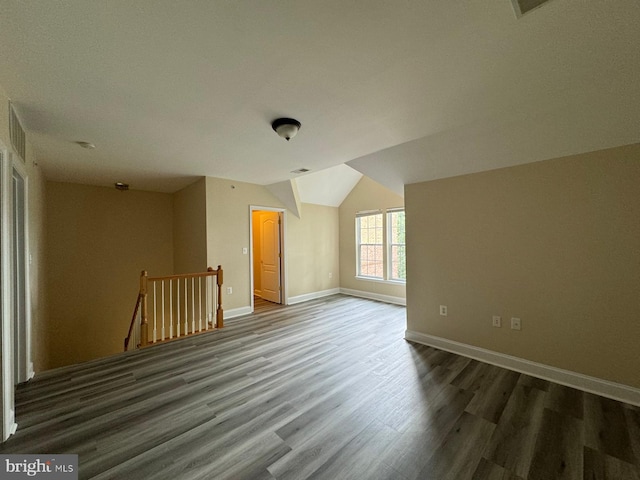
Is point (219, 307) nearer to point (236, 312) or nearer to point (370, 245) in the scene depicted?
point (236, 312)

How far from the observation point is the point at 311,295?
6137 millimetres

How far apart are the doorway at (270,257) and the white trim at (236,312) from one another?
2.14 feet

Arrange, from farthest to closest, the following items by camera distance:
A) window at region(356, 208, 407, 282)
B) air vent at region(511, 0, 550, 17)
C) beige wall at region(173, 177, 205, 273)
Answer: window at region(356, 208, 407, 282) < beige wall at region(173, 177, 205, 273) < air vent at region(511, 0, 550, 17)

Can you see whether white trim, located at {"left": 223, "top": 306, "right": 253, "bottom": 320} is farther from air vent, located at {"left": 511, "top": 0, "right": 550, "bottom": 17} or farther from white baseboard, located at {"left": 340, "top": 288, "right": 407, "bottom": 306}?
air vent, located at {"left": 511, "top": 0, "right": 550, "bottom": 17}

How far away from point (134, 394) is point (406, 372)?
2722 millimetres

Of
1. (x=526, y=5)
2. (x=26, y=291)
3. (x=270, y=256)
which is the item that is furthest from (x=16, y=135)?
(x=270, y=256)

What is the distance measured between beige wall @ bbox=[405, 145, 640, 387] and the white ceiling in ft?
1.01

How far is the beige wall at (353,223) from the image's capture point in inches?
224

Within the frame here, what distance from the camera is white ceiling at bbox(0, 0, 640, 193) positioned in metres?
1.20

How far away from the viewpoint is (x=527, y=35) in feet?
4.24

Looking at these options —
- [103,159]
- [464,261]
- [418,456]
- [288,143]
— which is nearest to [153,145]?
[103,159]

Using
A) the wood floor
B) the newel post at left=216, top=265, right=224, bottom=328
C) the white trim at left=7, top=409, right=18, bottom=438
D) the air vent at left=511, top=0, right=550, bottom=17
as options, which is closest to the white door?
the newel post at left=216, top=265, right=224, bottom=328

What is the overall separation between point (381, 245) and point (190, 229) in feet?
14.2

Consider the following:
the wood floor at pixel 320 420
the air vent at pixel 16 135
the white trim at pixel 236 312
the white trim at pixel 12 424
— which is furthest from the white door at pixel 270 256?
the white trim at pixel 12 424
